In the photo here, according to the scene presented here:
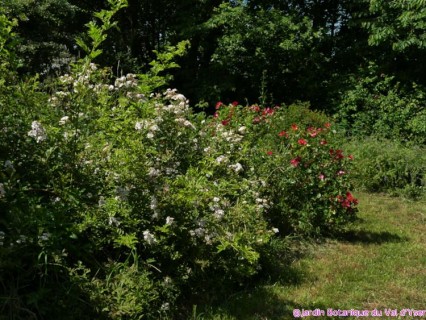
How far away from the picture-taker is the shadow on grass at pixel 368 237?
502 centimetres

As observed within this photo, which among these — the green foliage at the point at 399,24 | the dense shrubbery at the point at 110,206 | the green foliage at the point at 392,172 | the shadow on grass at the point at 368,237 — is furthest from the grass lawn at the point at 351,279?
the green foliage at the point at 399,24

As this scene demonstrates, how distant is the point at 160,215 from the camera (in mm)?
3078

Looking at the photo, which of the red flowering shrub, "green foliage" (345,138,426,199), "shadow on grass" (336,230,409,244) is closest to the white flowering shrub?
the red flowering shrub

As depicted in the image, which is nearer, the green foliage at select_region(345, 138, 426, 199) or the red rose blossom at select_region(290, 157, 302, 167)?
the red rose blossom at select_region(290, 157, 302, 167)

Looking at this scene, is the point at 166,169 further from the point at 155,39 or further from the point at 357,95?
the point at 155,39

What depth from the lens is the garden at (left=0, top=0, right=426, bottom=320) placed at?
2631 mm

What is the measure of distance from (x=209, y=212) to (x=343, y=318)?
121 cm

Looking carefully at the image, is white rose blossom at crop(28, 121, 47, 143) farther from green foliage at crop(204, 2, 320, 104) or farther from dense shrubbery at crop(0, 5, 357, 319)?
green foliage at crop(204, 2, 320, 104)

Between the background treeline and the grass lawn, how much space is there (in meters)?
7.35

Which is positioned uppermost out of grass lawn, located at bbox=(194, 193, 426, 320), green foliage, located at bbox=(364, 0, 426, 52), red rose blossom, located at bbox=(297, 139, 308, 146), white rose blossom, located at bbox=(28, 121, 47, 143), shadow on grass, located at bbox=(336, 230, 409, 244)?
green foliage, located at bbox=(364, 0, 426, 52)

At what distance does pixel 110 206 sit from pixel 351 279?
2249 millimetres

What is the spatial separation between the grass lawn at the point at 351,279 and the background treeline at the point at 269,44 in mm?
7351

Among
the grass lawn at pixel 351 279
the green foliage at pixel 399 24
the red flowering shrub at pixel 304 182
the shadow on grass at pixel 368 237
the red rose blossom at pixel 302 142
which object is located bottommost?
the shadow on grass at pixel 368 237

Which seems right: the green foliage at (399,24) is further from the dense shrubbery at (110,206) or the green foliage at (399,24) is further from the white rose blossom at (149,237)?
the white rose blossom at (149,237)
